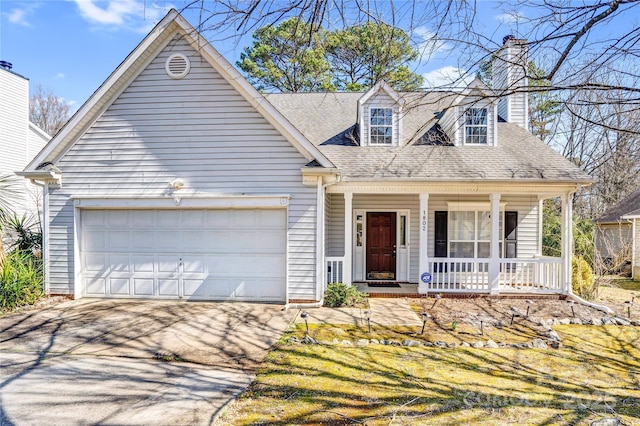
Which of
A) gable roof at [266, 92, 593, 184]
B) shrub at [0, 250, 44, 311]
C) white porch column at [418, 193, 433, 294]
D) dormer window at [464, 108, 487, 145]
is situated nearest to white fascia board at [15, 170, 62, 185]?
shrub at [0, 250, 44, 311]

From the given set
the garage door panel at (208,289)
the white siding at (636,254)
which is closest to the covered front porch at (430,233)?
the garage door panel at (208,289)

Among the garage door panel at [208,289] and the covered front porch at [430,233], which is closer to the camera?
the garage door panel at [208,289]

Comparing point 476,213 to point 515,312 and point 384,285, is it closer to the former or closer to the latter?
point 384,285

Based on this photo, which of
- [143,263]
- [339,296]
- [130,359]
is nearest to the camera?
[130,359]

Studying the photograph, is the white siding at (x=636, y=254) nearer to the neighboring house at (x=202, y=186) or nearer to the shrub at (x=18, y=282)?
the neighboring house at (x=202, y=186)

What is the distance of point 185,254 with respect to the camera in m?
8.83

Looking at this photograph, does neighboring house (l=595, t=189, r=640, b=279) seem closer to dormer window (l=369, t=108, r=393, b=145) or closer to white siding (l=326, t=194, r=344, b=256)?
dormer window (l=369, t=108, r=393, b=145)

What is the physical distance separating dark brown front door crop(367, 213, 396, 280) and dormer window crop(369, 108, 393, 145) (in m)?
2.24

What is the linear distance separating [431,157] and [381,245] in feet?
9.89

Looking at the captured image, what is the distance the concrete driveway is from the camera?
3897mm

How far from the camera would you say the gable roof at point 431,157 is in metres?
9.35

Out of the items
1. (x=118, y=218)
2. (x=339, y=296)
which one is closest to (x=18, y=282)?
(x=118, y=218)

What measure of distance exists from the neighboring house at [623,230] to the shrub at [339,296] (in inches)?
435

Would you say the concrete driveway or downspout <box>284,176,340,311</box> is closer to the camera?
the concrete driveway
